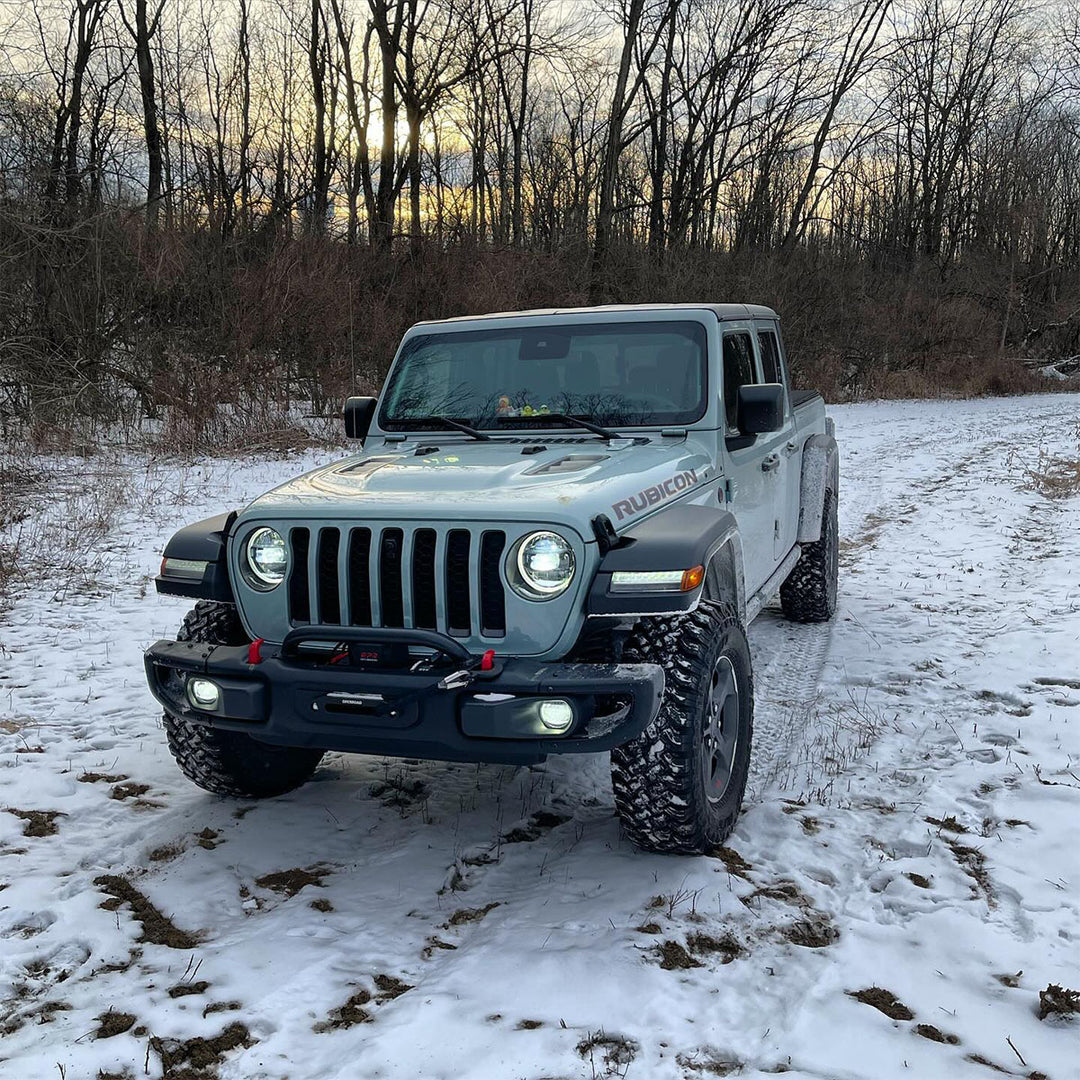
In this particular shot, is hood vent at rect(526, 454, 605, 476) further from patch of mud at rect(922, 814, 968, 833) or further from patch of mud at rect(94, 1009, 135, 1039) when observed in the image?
patch of mud at rect(94, 1009, 135, 1039)

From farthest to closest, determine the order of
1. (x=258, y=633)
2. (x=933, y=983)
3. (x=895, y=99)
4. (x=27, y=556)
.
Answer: (x=895, y=99)
(x=27, y=556)
(x=258, y=633)
(x=933, y=983)

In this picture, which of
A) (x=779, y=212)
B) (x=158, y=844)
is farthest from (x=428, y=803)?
(x=779, y=212)

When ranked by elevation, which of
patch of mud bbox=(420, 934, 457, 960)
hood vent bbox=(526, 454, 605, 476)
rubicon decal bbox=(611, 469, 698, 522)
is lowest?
patch of mud bbox=(420, 934, 457, 960)

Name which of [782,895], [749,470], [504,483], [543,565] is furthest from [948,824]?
[504,483]

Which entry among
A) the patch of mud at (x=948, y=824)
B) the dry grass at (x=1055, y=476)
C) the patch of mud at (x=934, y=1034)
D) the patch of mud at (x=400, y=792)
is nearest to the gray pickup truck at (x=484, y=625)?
the patch of mud at (x=400, y=792)

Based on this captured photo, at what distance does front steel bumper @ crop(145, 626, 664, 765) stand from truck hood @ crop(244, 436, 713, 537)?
427 mm

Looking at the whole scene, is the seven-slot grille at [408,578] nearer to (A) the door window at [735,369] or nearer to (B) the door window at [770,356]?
(A) the door window at [735,369]

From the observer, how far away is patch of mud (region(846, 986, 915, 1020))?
2.66 m

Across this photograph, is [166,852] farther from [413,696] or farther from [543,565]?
[543,565]

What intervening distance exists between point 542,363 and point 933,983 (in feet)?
9.40

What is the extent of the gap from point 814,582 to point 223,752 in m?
3.91

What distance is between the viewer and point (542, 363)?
4523 millimetres

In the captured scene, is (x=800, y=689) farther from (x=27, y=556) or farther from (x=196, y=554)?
(x=27, y=556)

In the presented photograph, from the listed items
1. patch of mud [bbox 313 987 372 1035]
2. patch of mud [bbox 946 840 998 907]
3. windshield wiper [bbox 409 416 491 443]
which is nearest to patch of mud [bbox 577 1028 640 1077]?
patch of mud [bbox 313 987 372 1035]
